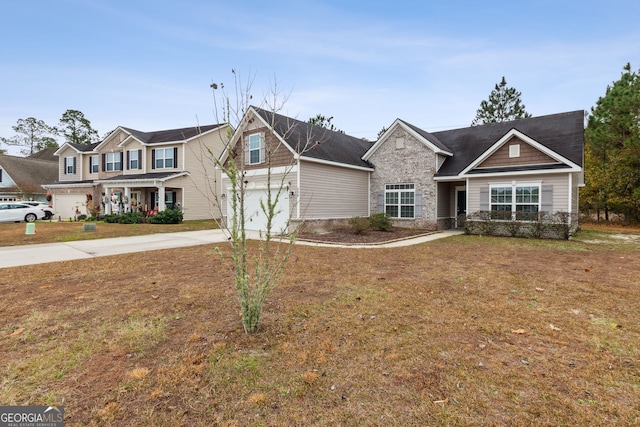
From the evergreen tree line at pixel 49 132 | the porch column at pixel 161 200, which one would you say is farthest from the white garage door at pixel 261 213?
the evergreen tree line at pixel 49 132

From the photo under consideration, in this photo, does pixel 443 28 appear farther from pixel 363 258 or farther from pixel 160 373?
pixel 160 373

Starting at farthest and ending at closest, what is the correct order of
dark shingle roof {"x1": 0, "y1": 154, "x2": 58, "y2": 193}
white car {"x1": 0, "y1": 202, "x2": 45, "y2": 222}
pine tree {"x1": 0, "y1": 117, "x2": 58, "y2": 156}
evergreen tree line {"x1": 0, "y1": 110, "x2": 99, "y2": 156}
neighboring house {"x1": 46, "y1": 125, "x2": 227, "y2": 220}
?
pine tree {"x1": 0, "y1": 117, "x2": 58, "y2": 156}, evergreen tree line {"x1": 0, "y1": 110, "x2": 99, "y2": 156}, dark shingle roof {"x1": 0, "y1": 154, "x2": 58, "y2": 193}, neighboring house {"x1": 46, "y1": 125, "x2": 227, "y2": 220}, white car {"x1": 0, "y1": 202, "x2": 45, "y2": 222}

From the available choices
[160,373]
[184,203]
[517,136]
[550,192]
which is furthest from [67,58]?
[550,192]

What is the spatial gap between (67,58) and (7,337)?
1836cm

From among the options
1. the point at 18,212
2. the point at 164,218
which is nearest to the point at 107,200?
the point at 18,212

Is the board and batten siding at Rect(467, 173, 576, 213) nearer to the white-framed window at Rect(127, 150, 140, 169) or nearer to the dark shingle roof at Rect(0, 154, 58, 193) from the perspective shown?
the white-framed window at Rect(127, 150, 140, 169)

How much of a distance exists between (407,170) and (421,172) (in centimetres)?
82

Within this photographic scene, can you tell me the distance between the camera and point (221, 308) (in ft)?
15.2

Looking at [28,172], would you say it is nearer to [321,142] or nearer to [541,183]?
[321,142]

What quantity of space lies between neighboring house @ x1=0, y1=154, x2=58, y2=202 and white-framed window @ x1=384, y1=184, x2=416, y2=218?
115 feet

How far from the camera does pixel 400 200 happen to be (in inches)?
722

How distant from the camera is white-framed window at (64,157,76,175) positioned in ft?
97.8

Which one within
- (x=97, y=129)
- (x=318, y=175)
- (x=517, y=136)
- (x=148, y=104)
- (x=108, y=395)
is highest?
(x=97, y=129)

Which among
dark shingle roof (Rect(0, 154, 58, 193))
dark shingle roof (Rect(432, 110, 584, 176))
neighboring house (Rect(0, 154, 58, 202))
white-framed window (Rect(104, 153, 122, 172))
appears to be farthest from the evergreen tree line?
dark shingle roof (Rect(432, 110, 584, 176))
